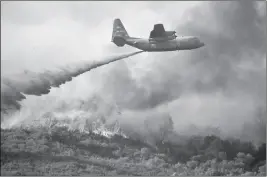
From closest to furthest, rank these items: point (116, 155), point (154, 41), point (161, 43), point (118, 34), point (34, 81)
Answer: point (34, 81) → point (116, 155) → point (154, 41) → point (161, 43) → point (118, 34)

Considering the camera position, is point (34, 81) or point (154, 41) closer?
point (34, 81)

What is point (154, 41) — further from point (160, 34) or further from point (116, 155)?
point (116, 155)

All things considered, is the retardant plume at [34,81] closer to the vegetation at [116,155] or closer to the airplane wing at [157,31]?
the vegetation at [116,155]

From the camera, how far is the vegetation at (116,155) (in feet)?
72.2

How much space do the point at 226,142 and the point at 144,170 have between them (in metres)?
5.59

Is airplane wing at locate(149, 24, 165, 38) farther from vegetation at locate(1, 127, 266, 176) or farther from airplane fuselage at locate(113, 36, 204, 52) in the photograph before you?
vegetation at locate(1, 127, 266, 176)

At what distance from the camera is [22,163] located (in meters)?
21.8

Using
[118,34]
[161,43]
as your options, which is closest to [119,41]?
[118,34]

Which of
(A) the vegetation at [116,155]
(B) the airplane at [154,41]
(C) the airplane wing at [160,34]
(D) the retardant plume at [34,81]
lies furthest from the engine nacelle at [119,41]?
(A) the vegetation at [116,155]

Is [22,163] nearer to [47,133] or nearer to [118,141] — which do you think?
[47,133]

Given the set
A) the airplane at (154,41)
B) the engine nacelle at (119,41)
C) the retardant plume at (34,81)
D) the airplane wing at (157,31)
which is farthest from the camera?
the engine nacelle at (119,41)

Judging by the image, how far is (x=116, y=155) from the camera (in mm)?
23609

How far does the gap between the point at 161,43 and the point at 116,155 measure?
22.4ft

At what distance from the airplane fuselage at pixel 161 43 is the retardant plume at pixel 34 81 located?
0.90 m
